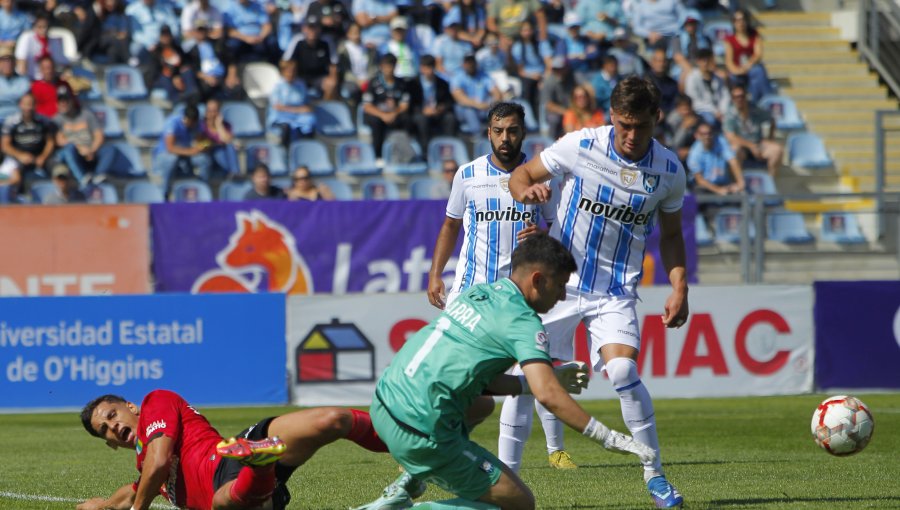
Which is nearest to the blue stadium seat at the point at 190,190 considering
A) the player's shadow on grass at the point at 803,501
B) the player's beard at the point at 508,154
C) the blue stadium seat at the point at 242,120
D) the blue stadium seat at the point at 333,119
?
the blue stadium seat at the point at 242,120

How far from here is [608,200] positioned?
757cm

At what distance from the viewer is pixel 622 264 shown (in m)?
7.66

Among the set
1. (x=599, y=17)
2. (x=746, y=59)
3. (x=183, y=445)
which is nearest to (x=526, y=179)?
(x=183, y=445)

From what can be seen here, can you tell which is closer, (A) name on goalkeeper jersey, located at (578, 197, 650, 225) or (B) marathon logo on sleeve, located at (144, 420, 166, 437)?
(B) marathon logo on sleeve, located at (144, 420, 166, 437)

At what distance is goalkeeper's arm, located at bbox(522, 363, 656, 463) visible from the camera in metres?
5.48

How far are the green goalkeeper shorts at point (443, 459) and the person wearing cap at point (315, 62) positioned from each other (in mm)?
15193

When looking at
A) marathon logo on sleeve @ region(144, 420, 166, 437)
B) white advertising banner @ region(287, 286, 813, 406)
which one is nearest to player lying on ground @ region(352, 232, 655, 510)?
marathon logo on sleeve @ region(144, 420, 166, 437)

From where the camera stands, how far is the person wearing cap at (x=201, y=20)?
20844 mm

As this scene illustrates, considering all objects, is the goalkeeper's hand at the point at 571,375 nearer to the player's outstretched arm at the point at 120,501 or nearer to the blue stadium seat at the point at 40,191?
the player's outstretched arm at the point at 120,501

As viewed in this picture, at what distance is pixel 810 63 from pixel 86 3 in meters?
13.1

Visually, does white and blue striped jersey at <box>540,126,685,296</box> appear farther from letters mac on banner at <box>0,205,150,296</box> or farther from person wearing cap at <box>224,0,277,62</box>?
person wearing cap at <box>224,0,277,62</box>

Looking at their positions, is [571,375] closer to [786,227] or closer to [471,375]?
[471,375]

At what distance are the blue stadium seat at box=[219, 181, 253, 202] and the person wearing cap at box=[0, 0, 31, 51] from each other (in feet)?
14.8

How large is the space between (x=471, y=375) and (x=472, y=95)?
15505mm
